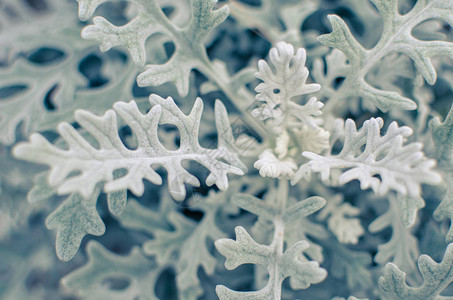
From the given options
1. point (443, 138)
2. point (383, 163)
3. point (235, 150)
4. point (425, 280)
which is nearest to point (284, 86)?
point (235, 150)

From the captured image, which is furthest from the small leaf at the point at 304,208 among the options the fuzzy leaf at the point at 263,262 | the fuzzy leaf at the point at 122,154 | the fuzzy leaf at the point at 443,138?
the fuzzy leaf at the point at 443,138

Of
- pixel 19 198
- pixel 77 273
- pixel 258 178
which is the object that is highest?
pixel 258 178

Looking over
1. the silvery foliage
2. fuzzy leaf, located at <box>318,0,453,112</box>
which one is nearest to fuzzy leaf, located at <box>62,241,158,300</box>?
the silvery foliage

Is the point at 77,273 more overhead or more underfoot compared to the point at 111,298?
more overhead

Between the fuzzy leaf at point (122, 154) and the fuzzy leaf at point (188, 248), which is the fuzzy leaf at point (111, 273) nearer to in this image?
the fuzzy leaf at point (188, 248)

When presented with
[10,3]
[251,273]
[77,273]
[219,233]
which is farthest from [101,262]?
[10,3]

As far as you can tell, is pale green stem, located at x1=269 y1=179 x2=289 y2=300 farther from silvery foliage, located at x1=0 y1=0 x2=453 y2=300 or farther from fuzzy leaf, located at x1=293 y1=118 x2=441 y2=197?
fuzzy leaf, located at x1=293 y1=118 x2=441 y2=197

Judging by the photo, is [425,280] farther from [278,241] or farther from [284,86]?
[284,86]

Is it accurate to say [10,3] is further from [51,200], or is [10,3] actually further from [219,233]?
[219,233]
